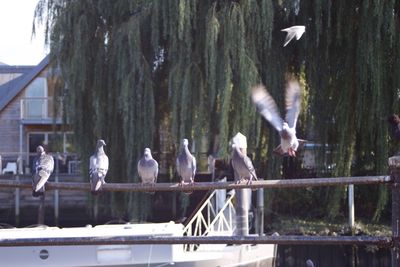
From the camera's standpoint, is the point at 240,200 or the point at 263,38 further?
the point at 263,38

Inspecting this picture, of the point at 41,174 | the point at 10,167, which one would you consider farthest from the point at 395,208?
the point at 10,167

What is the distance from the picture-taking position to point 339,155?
15.1 meters

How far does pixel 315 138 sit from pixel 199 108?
265 centimetres

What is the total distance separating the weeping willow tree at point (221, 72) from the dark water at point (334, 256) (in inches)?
32.1

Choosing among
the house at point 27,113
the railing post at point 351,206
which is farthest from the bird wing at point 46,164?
the house at point 27,113

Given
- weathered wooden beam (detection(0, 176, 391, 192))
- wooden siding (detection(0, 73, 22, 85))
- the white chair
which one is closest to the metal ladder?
weathered wooden beam (detection(0, 176, 391, 192))

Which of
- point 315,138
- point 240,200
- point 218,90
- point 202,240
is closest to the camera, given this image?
point 202,240

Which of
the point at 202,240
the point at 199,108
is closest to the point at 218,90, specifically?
the point at 199,108

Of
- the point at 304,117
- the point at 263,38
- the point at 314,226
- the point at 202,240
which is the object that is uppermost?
the point at 263,38

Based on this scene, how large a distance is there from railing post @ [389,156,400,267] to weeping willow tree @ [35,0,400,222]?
1063 centimetres

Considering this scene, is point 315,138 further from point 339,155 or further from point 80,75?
point 80,75

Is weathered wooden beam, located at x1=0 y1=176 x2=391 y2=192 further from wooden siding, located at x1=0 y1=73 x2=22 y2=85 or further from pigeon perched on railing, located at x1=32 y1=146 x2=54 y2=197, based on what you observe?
wooden siding, located at x1=0 y1=73 x2=22 y2=85

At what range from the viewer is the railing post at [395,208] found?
349cm

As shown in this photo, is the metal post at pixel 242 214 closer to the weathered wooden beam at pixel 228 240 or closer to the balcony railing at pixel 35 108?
the weathered wooden beam at pixel 228 240
